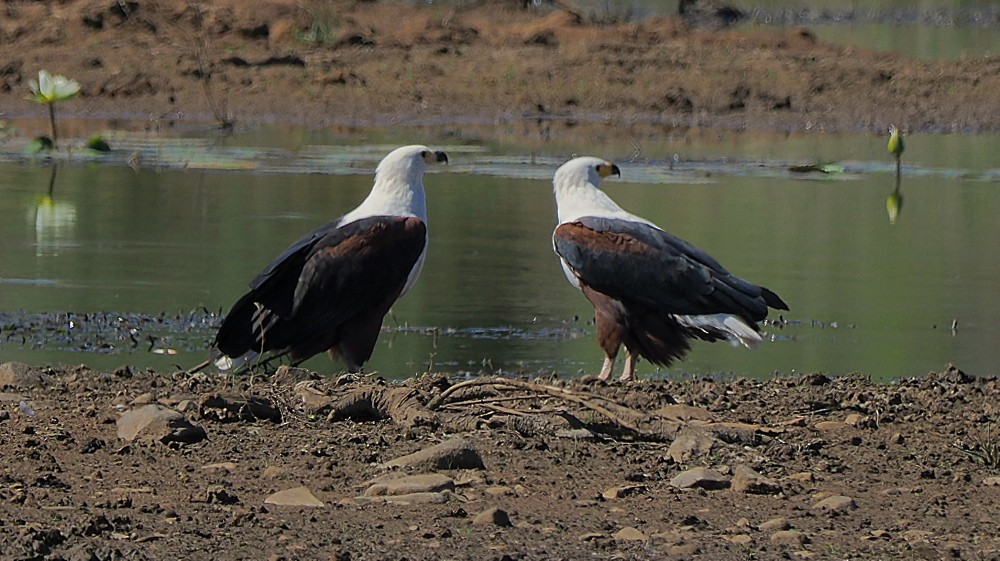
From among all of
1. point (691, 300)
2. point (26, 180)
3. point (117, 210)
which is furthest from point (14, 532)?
point (26, 180)

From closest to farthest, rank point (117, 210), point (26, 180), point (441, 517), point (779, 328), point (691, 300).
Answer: point (441, 517), point (691, 300), point (779, 328), point (117, 210), point (26, 180)

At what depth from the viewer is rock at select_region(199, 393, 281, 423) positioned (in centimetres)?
643

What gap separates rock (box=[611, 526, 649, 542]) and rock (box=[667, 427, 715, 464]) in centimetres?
92

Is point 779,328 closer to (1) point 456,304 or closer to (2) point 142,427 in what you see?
(1) point 456,304

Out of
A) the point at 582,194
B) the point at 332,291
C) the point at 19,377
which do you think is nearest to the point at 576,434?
the point at 332,291

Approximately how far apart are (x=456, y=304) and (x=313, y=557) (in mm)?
5623

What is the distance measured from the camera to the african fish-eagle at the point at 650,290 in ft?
26.9

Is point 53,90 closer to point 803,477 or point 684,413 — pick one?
point 684,413

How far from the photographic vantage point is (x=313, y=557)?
480 centimetres

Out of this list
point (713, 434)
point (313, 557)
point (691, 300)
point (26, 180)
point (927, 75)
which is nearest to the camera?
point (313, 557)

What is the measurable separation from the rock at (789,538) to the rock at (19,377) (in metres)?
3.18

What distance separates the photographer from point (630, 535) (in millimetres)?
5105

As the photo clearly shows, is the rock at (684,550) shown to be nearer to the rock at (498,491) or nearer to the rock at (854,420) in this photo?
the rock at (498,491)

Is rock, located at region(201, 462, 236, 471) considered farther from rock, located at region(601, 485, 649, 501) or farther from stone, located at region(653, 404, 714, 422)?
stone, located at region(653, 404, 714, 422)
